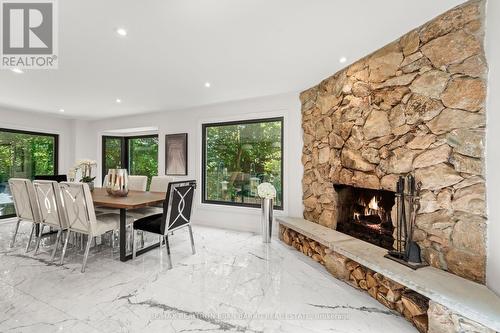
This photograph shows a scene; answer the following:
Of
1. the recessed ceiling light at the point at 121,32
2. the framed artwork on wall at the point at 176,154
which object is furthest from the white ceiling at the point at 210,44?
the framed artwork on wall at the point at 176,154

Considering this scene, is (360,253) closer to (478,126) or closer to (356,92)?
(478,126)

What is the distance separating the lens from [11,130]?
5059 mm

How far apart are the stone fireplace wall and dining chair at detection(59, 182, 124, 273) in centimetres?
299

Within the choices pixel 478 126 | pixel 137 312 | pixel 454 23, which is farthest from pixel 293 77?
pixel 137 312

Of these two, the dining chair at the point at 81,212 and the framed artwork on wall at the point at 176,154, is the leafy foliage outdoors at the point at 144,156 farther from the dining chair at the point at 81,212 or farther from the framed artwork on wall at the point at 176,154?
the dining chair at the point at 81,212

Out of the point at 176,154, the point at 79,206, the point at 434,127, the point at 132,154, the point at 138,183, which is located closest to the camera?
the point at 434,127

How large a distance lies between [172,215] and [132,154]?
169 inches

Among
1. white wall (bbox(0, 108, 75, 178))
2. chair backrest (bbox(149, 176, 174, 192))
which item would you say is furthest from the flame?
white wall (bbox(0, 108, 75, 178))

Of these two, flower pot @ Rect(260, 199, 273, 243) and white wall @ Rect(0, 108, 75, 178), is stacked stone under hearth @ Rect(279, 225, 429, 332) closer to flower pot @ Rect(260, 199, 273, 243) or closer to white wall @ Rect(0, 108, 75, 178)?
flower pot @ Rect(260, 199, 273, 243)

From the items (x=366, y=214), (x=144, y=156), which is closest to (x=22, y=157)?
(x=144, y=156)

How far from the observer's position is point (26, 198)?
3256mm

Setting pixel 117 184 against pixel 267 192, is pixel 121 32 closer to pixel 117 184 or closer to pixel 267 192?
pixel 117 184

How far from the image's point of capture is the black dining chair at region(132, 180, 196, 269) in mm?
2770

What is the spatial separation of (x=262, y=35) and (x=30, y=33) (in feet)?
6.81
